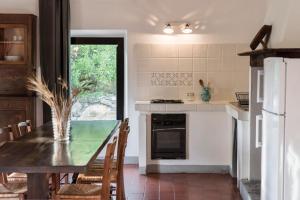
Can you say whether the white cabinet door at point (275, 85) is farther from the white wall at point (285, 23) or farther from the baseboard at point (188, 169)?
the baseboard at point (188, 169)

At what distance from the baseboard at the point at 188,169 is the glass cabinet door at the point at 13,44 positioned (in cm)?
237

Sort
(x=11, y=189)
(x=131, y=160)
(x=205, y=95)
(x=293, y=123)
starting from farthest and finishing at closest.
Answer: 1. (x=131, y=160)
2. (x=205, y=95)
3. (x=11, y=189)
4. (x=293, y=123)

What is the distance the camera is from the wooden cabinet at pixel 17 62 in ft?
19.1

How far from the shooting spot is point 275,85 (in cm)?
334

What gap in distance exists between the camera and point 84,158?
9.71 feet

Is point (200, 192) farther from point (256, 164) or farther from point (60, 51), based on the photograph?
point (60, 51)

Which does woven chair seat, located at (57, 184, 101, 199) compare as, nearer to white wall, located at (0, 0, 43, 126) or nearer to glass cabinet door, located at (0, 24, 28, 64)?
glass cabinet door, located at (0, 24, 28, 64)

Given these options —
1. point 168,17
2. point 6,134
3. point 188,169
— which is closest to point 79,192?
point 6,134

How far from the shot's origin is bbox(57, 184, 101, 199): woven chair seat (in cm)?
321

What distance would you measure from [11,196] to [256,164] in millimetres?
2748

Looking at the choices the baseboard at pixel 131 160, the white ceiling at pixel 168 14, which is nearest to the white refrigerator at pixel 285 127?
the white ceiling at pixel 168 14

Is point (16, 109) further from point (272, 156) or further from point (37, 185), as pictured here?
point (272, 156)

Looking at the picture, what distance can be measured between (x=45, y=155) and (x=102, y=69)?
12.3ft

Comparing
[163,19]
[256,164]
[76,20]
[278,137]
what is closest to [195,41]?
[163,19]
